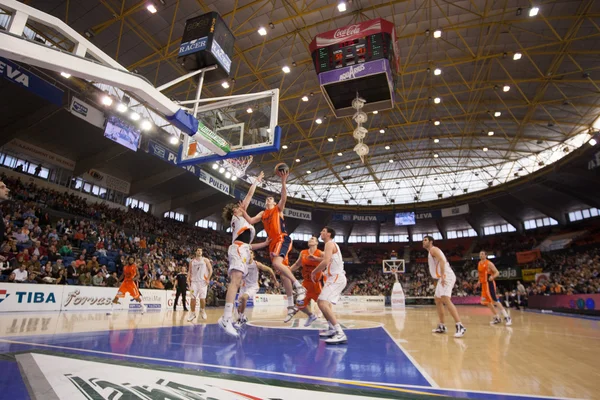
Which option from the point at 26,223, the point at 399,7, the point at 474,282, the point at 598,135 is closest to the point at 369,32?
the point at 399,7

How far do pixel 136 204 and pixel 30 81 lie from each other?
48.8ft

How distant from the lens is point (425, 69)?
750 inches

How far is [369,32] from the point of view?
10.7 meters

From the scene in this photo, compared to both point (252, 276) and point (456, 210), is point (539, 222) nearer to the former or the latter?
point (456, 210)

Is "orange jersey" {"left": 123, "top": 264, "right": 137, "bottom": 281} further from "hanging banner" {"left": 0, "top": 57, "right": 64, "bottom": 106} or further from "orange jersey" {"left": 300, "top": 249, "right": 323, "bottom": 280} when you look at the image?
"hanging banner" {"left": 0, "top": 57, "right": 64, "bottom": 106}

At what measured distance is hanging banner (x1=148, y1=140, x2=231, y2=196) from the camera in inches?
848

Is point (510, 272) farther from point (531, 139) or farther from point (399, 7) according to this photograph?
point (399, 7)

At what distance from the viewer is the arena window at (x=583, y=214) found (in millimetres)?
30984

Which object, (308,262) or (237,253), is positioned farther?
(308,262)

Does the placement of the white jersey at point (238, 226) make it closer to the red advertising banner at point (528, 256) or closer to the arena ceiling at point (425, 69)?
the arena ceiling at point (425, 69)

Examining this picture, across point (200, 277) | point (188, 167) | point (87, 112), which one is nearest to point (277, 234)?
point (200, 277)

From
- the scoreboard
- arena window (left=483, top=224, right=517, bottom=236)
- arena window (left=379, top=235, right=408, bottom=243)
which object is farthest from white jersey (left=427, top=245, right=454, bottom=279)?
arena window (left=379, top=235, right=408, bottom=243)

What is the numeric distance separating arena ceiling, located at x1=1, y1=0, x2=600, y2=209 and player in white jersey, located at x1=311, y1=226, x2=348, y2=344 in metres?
13.4

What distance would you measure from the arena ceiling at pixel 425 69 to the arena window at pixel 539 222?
26.6 ft
